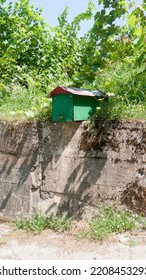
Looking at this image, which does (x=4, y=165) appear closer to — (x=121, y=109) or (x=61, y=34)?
(x=121, y=109)

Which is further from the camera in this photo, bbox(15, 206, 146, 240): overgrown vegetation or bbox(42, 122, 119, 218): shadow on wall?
bbox(42, 122, 119, 218): shadow on wall

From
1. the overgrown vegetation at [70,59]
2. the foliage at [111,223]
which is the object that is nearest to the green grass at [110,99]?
the overgrown vegetation at [70,59]

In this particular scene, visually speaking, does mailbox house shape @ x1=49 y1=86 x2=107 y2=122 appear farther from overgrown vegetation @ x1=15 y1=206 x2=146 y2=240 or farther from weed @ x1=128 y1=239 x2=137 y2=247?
weed @ x1=128 y1=239 x2=137 y2=247

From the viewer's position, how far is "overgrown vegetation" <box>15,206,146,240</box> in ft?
14.1

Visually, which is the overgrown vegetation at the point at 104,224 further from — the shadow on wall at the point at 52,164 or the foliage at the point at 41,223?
the shadow on wall at the point at 52,164

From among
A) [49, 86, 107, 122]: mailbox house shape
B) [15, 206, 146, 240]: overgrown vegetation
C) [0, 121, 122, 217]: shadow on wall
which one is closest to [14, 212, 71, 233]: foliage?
[15, 206, 146, 240]: overgrown vegetation

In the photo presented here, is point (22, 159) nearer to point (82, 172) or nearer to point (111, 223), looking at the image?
point (82, 172)

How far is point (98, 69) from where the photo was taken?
5016 millimetres

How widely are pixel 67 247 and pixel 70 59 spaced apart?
5.11 metres

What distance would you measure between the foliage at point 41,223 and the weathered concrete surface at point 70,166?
107 mm

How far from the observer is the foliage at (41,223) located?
475 cm

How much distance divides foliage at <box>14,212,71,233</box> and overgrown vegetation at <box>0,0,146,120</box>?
1.35 metres

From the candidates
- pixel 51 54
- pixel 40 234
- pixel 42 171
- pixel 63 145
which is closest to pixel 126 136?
pixel 63 145

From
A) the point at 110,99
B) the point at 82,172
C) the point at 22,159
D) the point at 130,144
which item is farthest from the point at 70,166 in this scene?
the point at 110,99
